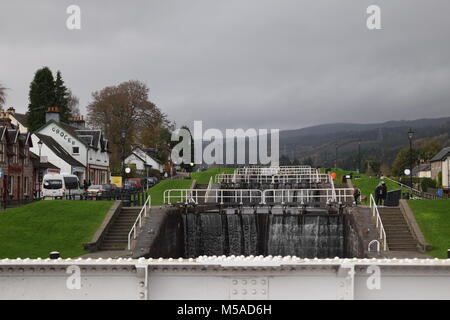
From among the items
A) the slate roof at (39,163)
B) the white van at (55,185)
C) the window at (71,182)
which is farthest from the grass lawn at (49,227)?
the slate roof at (39,163)

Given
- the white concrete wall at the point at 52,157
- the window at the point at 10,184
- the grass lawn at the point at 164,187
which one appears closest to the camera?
the grass lawn at the point at 164,187

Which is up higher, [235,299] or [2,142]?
[2,142]

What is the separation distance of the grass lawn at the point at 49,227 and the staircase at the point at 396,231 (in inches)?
587

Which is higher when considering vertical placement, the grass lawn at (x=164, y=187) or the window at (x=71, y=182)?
the window at (x=71, y=182)

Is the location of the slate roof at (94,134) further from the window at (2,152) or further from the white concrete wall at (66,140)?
the window at (2,152)

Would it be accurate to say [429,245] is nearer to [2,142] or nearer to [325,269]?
[325,269]

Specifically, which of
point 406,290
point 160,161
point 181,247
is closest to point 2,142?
point 181,247

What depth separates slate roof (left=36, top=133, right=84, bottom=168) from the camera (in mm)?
65312

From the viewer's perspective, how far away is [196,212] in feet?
106

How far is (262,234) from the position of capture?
32.0m

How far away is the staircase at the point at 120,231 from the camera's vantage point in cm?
2663

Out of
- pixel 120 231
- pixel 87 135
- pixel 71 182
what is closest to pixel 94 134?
pixel 87 135

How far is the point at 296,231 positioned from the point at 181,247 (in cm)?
681

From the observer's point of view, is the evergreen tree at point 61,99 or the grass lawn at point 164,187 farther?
the evergreen tree at point 61,99
